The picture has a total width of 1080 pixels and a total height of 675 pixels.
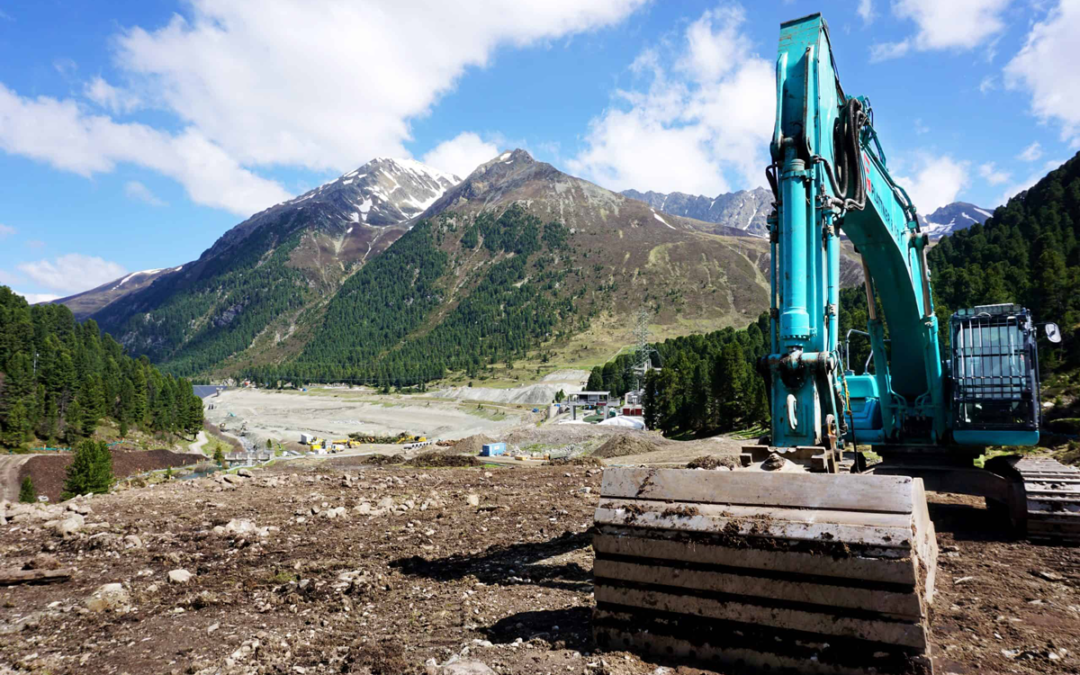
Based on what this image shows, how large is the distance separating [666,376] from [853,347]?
22230mm

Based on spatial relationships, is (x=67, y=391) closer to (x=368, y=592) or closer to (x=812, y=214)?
(x=368, y=592)

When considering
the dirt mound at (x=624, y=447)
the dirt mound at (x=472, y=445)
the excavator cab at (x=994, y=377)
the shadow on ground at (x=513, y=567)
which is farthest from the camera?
the dirt mound at (x=472, y=445)

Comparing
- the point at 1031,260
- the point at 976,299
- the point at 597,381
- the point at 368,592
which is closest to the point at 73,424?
the point at 597,381

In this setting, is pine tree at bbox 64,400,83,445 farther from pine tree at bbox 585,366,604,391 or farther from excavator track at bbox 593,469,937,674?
excavator track at bbox 593,469,937,674

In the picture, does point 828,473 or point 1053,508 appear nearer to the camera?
point 828,473

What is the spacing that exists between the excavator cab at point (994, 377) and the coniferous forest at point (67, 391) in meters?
95.5

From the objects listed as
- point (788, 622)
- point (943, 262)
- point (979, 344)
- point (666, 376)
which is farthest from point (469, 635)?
point (943, 262)

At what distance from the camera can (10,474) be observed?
5669 centimetres

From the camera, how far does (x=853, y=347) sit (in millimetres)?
73125

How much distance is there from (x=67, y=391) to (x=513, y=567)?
3997 inches

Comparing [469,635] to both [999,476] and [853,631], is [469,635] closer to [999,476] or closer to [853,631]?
[853,631]

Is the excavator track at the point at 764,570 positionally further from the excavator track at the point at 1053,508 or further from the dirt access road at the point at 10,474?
the dirt access road at the point at 10,474

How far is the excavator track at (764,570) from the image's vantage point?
15.6ft

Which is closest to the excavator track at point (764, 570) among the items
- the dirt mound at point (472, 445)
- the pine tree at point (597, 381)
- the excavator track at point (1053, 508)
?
the excavator track at point (1053, 508)
